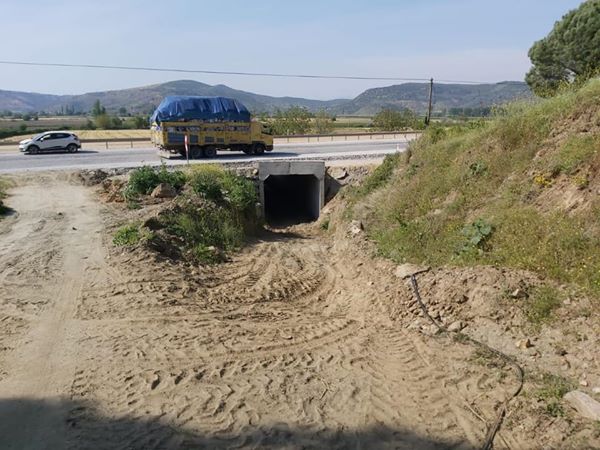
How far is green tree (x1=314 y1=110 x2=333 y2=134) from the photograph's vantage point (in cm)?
4853

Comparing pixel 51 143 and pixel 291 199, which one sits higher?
pixel 51 143

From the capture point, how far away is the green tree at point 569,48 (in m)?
25.2

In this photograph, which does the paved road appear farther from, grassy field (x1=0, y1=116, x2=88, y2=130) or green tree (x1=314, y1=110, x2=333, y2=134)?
grassy field (x1=0, y1=116, x2=88, y2=130)

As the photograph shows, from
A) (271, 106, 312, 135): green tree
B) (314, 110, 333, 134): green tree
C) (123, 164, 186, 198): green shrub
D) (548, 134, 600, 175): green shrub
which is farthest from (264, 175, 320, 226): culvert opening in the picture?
(314, 110, 333, 134): green tree

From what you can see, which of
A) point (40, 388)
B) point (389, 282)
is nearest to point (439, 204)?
point (389, 282)

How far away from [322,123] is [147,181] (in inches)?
1356

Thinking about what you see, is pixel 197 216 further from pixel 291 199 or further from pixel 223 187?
pixel 291 199

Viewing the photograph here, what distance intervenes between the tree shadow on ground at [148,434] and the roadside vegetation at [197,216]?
573 cm

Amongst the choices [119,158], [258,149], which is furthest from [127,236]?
[258,149]

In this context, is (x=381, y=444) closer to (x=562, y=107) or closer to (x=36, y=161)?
Result: (x=562, y=107)

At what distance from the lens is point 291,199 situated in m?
26.8

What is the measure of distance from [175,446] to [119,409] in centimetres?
96

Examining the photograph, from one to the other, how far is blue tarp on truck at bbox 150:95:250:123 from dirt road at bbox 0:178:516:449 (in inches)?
598

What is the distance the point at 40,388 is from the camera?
19.0 ft
